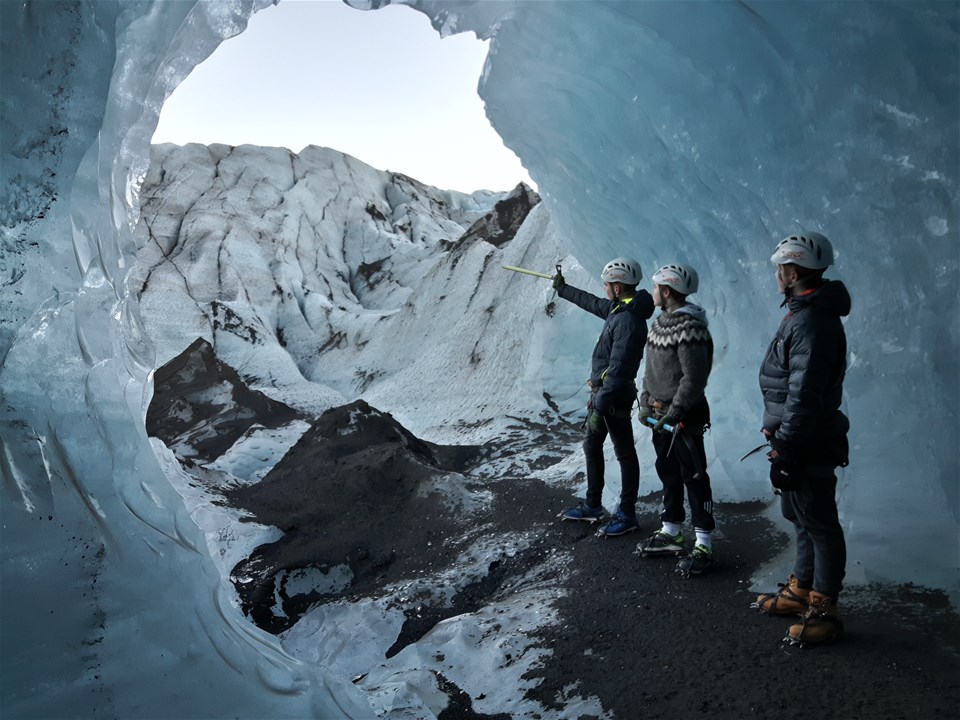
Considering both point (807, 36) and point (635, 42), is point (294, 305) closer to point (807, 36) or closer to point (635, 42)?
point (635, 42)

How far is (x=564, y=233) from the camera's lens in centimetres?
741

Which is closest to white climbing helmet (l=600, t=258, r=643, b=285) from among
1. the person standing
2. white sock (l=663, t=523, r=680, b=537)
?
the person standing

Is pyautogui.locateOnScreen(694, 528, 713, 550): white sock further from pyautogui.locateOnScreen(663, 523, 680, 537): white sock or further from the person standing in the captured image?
the person standing

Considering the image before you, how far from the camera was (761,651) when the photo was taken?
305 cm

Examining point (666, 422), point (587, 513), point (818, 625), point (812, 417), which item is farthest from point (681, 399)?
point (587, 513)

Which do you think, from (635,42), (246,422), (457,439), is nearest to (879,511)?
(635,42)

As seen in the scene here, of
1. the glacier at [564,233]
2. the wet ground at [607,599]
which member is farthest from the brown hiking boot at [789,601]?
the glacier at [564,233]

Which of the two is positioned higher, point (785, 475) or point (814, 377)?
point (814, 377)

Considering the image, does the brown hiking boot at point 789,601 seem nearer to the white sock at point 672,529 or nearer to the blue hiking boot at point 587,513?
the white sock at point 672,529

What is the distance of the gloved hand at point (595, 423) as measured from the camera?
15.3ft

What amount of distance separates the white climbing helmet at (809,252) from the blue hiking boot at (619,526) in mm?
2355

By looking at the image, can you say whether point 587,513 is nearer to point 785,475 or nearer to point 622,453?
point 622,453

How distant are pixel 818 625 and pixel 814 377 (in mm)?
1052

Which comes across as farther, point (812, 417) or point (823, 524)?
point (823, 524)
